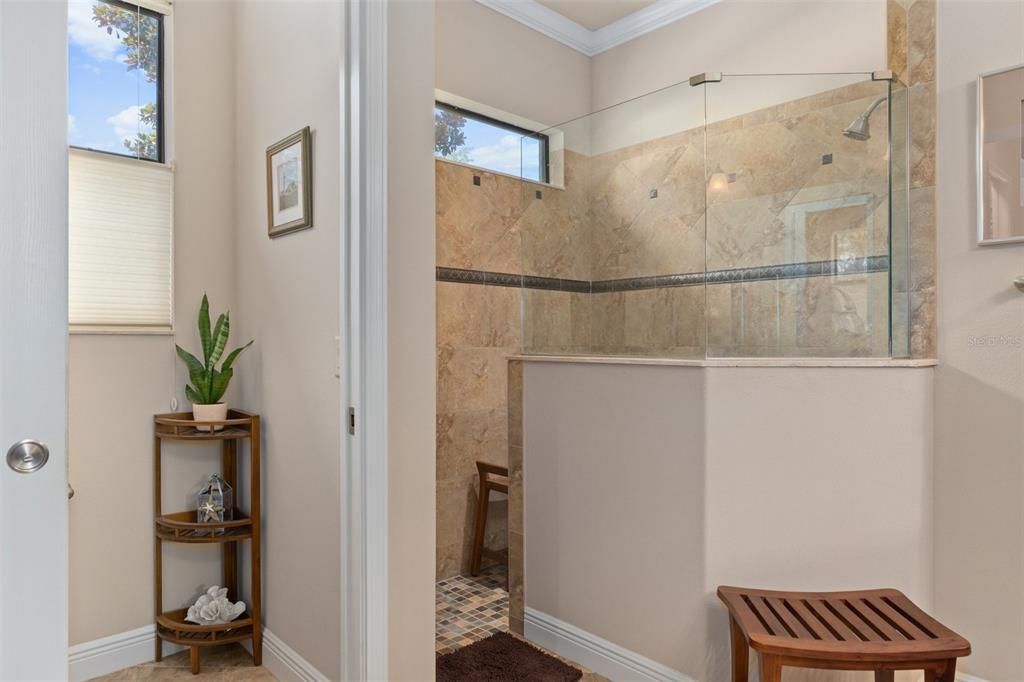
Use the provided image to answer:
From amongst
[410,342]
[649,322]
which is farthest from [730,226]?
[410,342]

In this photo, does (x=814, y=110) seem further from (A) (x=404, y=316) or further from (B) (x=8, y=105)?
(B) (x=8, y=105)

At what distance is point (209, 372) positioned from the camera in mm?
2273

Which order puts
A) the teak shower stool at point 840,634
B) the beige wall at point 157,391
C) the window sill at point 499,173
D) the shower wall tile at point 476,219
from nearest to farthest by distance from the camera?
1. the teak shower stool at point 840,634
2. the beige wall at point 157,391
3. the window sill at point 499,173
4. the shower wall tile at point 476,219

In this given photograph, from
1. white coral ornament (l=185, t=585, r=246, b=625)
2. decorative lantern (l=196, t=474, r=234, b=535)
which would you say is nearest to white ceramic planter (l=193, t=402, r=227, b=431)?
decorative lantern (l=196, t=474, r=234, b=535)

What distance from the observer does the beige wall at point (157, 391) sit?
7.26 feet

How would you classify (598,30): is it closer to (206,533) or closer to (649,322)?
(649,322)

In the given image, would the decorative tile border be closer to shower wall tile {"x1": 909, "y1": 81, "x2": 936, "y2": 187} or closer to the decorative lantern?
shower wall tile {"x1": 909, "y1": 81, "x2": 936, "y2": 187}

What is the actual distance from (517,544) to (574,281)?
3.42 feet

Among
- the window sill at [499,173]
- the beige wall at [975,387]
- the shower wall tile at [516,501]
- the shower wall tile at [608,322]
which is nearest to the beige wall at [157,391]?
the window sill at [499,173]

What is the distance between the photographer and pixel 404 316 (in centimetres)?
176

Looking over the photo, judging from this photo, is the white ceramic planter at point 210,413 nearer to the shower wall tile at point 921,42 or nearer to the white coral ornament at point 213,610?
the white coral ornament at point 213,610

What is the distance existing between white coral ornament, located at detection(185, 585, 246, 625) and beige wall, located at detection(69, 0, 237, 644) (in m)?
0.15

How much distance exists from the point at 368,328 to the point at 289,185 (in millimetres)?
697

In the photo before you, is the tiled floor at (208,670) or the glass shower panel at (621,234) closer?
the tiled floor at (208,670)
